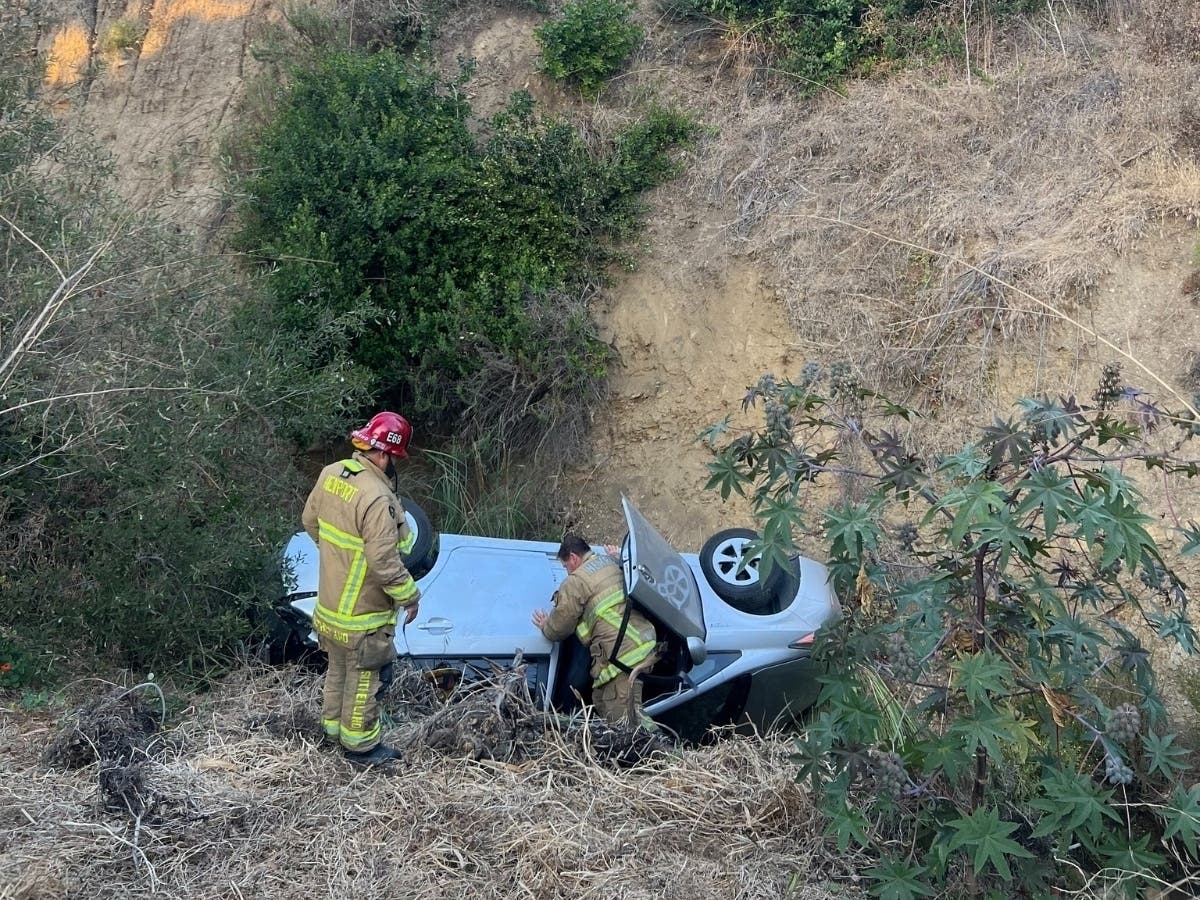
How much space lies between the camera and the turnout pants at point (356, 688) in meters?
5.18

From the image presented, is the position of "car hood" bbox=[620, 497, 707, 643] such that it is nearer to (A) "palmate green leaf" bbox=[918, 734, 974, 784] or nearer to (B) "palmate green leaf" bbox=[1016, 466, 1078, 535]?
(A) "palmate green leaf" bbox=[918, 734, 974, 784]

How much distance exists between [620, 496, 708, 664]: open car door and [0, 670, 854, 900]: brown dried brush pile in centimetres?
59

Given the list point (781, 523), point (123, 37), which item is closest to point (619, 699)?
point (781, 523)

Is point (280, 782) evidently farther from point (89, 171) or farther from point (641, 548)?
point (89, 171)

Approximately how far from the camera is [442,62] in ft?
36.0

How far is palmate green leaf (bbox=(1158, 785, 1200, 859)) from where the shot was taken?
389 cm

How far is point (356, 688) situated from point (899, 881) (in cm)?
254

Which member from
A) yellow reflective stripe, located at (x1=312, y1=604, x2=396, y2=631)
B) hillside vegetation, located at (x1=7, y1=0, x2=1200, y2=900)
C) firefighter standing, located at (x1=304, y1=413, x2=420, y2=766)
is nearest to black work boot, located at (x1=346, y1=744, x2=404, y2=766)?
firefighter standing, located at (x1=304, y1=413, x2=420, y2=766)

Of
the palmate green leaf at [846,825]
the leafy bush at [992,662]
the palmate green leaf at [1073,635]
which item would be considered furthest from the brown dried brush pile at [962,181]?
the palmate green leaf at [846,825]

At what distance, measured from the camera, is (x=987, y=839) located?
3.87 meters

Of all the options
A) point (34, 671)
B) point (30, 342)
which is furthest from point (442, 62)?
point (34, 671)

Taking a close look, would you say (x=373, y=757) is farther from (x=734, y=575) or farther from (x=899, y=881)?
(x=899, y=881)

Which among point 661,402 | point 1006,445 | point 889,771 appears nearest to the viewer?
point 1006,445

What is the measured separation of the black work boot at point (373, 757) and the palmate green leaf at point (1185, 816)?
321 cm
